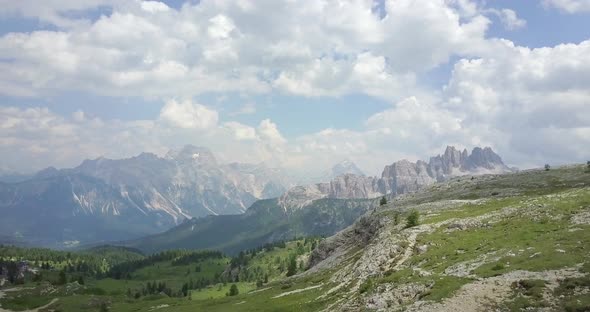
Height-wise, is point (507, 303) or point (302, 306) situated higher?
point (507, 303)

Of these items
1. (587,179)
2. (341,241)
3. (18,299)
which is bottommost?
(18,299)

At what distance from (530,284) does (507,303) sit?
3.87m

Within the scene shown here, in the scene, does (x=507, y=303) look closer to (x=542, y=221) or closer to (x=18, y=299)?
(x=542, y=221)

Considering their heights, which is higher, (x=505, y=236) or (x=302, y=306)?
(x=505, y=236)

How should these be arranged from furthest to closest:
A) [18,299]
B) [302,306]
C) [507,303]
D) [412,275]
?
[18,299]
[302,306]
[412,275]
[507,303]

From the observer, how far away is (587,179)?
114 m

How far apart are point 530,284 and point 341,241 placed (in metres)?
99.3

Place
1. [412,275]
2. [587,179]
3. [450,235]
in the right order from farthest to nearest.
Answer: [587,179], [450,235], [412,275]

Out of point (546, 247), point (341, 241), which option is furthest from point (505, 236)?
point (341, 241)

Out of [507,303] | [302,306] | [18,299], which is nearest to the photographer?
[507,303]

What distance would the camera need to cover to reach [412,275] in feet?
193

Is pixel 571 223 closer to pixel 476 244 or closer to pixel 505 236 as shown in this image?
pixel 505 236

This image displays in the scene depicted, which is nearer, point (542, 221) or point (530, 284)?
point (530, 284)

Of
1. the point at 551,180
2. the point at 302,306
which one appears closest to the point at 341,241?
the point at 551,180
